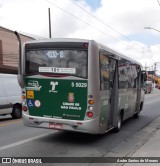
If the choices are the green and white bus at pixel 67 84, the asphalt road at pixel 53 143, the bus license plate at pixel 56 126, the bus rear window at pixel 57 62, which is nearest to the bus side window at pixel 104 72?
the green and white bus at pixel 67 84

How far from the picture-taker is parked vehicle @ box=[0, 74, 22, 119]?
609 inches

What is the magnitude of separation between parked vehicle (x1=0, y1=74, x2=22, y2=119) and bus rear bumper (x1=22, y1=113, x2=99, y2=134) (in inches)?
251

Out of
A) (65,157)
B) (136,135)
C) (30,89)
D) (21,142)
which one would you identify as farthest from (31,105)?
(136,135)

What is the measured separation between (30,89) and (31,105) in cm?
47

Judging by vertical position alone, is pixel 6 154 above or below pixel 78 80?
below

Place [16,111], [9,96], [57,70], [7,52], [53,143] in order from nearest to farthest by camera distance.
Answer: [57,70] < [53,143] < [9,96] < [16,111] < [7,52]

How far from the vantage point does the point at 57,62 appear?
29.5 feet

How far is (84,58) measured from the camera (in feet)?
28.5

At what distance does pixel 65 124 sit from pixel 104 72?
1919 millimetres

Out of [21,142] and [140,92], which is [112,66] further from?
[140,92]

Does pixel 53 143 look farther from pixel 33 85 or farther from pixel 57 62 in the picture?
pixel 57 62

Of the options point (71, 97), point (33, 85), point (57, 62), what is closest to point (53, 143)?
point (71, 97)

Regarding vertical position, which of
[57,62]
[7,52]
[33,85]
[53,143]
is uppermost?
[7,52]

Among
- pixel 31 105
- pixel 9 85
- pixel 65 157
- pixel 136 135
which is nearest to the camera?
pixel 65 157
